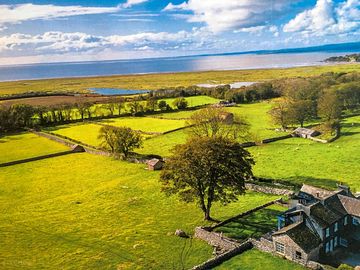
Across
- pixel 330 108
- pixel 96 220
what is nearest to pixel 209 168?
pixel 96 220

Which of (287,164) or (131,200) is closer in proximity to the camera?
(131,200)

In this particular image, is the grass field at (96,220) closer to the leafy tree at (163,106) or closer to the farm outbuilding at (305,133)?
the farm outbuilding at (305,133)

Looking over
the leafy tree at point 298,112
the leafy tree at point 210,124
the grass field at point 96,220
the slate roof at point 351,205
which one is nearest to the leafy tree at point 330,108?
the leafy tree at point 298,112

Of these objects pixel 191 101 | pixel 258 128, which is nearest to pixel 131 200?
pixel 258 128

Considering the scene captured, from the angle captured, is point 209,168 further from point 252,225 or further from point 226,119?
point 226,119

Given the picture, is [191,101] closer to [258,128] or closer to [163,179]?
[258,128]
